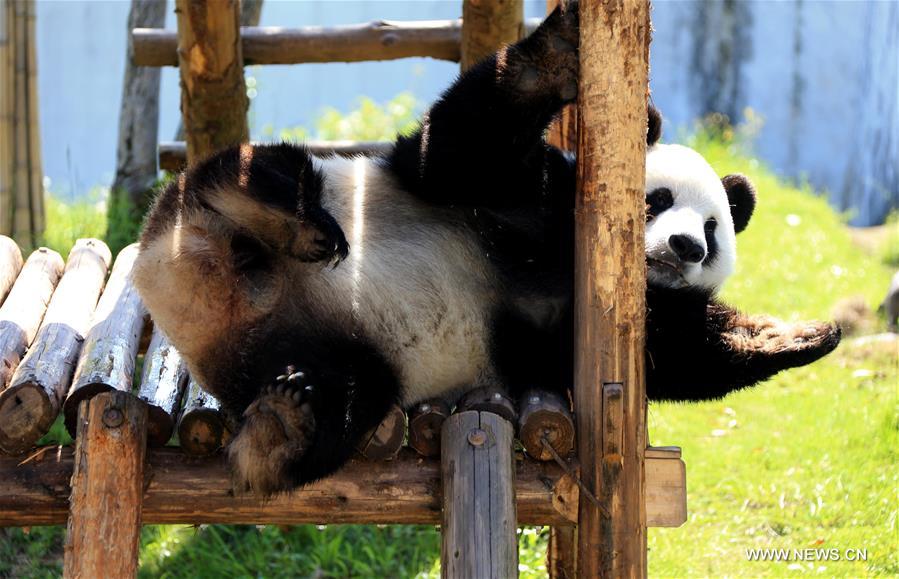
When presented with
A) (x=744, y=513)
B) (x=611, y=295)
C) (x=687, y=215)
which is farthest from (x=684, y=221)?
(x=744, y=513)

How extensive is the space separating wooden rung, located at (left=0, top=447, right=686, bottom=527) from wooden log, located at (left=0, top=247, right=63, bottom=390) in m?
0.39

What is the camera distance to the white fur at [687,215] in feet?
9.84

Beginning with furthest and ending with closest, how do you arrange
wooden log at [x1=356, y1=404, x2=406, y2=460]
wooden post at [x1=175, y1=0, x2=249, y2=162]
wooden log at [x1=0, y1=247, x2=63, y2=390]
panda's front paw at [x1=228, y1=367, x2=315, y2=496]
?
1. wooden post at [x1=175, y1=0, x2=249, y2=162]
2. wooden log at [x1=0, y1=247, x2=63, y2=390]
3. wooden log at [x1=356, y1=404, x2=406, y2=460]
4. panda's front paw at [x1=228, y1=367, x2=315, y2=496]

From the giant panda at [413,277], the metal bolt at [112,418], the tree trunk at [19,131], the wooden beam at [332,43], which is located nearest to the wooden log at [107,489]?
the metal bolt at [112,418]

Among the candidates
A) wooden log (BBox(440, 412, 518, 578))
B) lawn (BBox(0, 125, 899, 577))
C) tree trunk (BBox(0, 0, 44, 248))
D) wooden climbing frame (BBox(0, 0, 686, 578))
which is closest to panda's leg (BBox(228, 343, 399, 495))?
wooden climbing frame (BBox(0, 0, 686, 578))

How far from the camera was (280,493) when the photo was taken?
106 inches

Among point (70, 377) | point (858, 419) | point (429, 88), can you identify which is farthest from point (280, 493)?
point (429, 88)

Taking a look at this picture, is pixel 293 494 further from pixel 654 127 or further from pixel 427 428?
pixel 654 127

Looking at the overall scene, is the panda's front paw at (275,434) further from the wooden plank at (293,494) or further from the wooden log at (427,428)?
the wooden log at (427,428)

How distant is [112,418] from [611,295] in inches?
49.4

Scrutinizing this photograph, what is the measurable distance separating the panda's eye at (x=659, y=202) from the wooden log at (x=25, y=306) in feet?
6.17

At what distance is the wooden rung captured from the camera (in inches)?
108

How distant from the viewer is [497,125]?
109 inches

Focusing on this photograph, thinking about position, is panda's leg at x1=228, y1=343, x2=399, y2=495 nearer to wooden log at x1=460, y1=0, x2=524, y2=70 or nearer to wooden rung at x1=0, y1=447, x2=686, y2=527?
wooden rung at x1=0, y1=447, x2=686, y2=527
